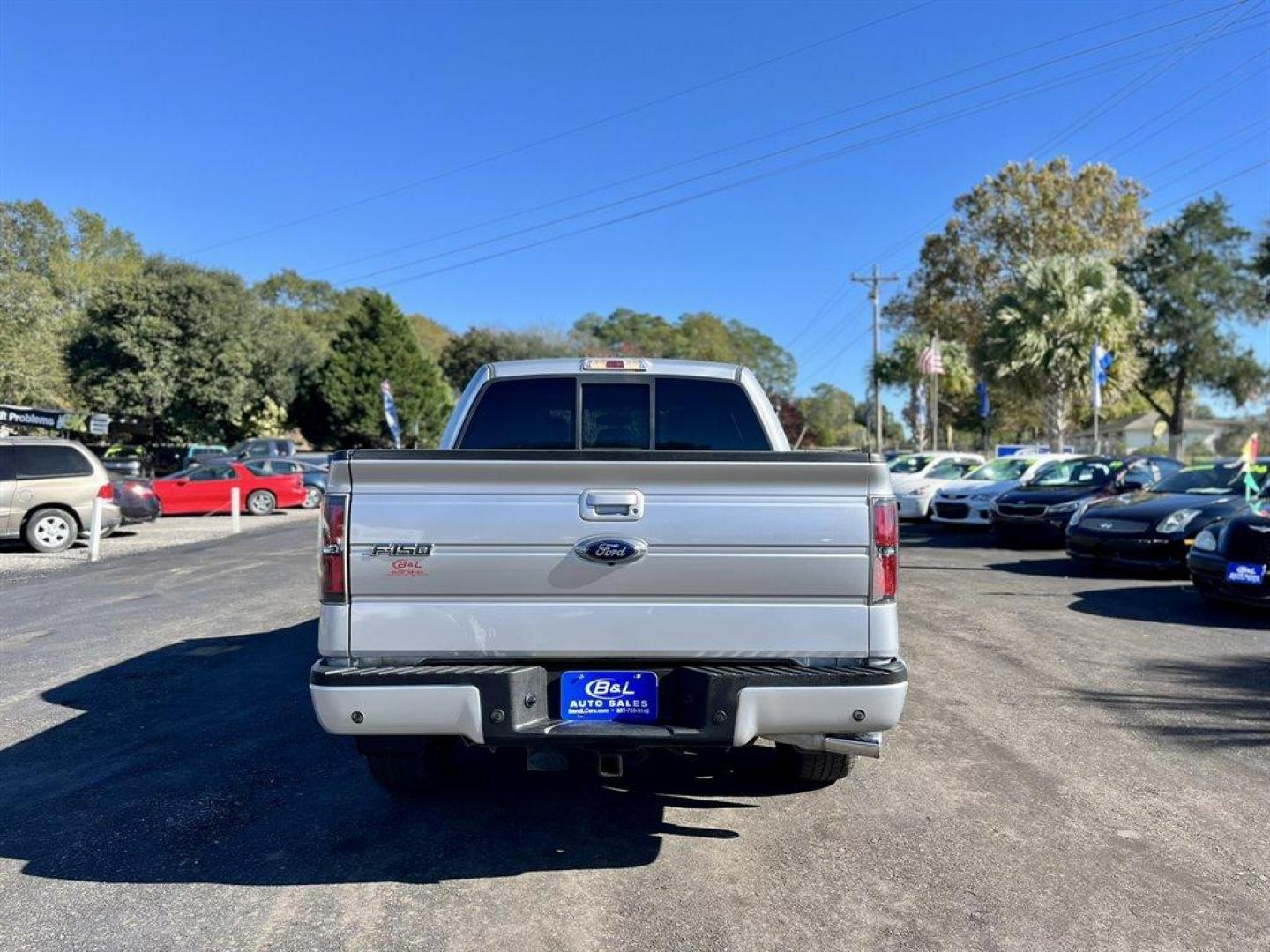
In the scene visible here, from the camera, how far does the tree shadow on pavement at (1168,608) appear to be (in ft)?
28.1

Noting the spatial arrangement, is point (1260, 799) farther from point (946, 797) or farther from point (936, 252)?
point (936, 252)

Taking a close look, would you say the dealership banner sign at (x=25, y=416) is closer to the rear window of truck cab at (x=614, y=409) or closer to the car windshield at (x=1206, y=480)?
the rear window of truck cab at (x=614, y=409)

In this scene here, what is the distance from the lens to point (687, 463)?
340cm

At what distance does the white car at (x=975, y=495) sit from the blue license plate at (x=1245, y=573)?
8168mm

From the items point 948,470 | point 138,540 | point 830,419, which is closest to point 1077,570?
point 948,470

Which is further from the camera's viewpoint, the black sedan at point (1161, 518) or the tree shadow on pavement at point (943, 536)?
the tree shadow on pavement at point (943, 536)

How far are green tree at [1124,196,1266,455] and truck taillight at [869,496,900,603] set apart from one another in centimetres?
4726

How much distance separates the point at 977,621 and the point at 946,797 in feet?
15.5

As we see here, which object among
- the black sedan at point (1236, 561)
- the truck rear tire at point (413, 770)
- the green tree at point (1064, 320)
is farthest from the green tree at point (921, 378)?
the truck rear tire at point (413, 770)

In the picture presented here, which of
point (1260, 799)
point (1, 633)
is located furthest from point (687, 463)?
point (1, 633)

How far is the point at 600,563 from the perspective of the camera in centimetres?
339

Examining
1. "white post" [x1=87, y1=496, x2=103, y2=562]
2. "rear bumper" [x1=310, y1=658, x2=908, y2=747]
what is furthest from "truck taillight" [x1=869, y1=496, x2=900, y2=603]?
"white post" [x1=87, y1=496, x2=103, y2=562]

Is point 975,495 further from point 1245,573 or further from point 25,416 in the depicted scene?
point 25,416

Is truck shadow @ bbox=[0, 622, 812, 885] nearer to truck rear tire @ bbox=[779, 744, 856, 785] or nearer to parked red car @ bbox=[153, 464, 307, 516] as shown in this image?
truck rear tire @ bbox=[779, 744, 856, 785]
